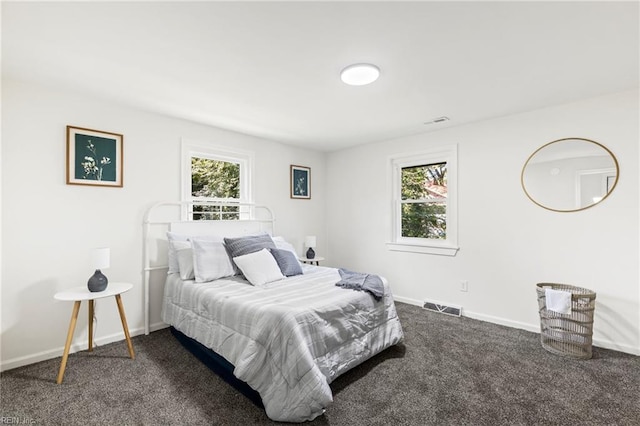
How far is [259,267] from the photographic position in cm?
287

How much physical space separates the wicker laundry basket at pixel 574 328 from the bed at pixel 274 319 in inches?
53.8

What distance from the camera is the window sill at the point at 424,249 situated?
3.73 meters

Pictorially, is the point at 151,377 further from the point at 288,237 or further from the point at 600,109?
the point at 600,109

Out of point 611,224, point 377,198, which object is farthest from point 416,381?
point 377,198

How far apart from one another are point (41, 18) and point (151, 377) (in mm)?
2423

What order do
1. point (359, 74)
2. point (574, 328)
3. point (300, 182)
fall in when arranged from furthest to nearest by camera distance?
1. point (300, 182)
2. point (574, 328)
3. point (359, 74)

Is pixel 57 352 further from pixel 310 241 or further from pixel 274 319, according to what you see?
pixel 310 241

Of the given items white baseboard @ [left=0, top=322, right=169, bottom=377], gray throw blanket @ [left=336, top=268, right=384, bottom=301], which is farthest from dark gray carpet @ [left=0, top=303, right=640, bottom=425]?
gray throw blanket @ [left=336, top=268, right=384, bottom=301]

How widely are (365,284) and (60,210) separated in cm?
277

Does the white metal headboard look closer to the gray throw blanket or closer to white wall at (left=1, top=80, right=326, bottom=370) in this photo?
white wall at (left=1, top=80, right=326, bottom=370)

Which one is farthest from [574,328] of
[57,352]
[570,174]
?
[57,352]

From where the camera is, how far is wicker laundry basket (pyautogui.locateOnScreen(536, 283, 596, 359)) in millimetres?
2545

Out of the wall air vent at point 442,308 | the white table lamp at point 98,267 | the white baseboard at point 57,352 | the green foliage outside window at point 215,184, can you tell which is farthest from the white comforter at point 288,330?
the wall air vent at point 442,308

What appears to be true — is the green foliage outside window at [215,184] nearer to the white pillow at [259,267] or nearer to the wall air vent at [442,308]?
the white pillow at [259,267]
